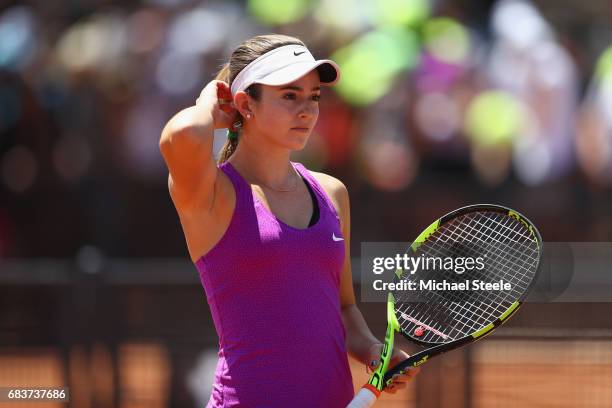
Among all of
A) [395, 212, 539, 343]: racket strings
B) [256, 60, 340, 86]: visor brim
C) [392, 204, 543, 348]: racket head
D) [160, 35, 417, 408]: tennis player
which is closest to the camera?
[160, 35, 417, 408]: tennis player

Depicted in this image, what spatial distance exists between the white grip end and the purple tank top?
0.05m

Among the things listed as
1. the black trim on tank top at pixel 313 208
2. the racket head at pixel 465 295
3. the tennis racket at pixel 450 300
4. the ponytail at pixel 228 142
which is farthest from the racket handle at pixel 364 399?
the ponytail at pixel 228 142

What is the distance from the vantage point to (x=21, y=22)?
9289 millimetres

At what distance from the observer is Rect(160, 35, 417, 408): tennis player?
3.26 meters

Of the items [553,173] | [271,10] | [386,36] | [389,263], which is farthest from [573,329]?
[271,10]

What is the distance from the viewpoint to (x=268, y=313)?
3.28m

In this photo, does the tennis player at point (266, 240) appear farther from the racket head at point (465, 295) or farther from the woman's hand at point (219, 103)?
the racket head at point (465, 295)

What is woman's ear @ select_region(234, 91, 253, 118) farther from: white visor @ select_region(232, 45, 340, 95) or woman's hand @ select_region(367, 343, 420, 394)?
woman's hand @ select_region(367, 343, 420, 394)

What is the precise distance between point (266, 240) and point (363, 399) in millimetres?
549

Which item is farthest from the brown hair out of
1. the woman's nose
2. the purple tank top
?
the purple tank top

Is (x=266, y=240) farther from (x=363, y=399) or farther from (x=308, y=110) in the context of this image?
(x=363, y=399)

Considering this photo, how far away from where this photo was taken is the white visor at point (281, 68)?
3.39 meters

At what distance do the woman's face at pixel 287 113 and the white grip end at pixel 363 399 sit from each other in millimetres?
755

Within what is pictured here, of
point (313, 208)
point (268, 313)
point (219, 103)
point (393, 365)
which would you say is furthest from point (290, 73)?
point (393, 365)
